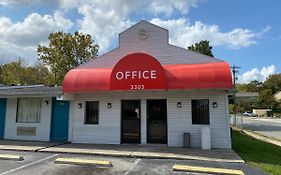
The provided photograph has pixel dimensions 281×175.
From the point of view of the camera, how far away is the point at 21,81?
46.2m

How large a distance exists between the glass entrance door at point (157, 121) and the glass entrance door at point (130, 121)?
2.05ft

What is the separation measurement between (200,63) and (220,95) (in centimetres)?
206

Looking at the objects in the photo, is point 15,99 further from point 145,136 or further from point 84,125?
point 145,136

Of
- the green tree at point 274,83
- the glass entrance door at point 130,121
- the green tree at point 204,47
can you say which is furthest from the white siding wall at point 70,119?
the green tree at point 274,83

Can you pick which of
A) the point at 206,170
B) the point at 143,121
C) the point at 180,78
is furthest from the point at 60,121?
the point at 206,170

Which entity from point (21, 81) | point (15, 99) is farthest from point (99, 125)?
point (21, 81)

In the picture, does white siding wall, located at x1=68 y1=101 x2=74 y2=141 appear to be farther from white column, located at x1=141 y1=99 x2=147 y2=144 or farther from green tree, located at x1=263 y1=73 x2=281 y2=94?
green tree, located at x1=263 y1=73 x2=281 y2=94

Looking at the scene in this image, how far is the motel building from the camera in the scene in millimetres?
13180

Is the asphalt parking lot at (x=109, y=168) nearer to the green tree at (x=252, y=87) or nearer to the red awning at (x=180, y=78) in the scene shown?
the red awning at (x=180, y=78)

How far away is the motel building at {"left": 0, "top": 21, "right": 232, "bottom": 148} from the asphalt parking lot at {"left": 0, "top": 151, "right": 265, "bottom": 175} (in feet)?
11.7

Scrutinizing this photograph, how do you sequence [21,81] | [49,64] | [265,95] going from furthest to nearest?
[265,95], [21,81], [49,64]

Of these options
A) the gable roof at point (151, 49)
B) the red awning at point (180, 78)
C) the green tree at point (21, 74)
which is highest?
the green tree at point (21, 74)

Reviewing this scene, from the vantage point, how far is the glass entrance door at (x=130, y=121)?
579 inches

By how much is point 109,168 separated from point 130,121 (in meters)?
5.57
